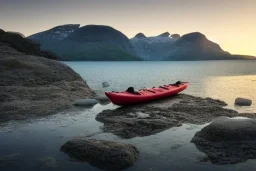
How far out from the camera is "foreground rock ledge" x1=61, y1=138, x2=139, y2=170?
30.9ft

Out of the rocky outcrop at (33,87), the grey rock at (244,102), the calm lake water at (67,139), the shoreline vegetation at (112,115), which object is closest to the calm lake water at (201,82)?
the grey rock at (244,102)

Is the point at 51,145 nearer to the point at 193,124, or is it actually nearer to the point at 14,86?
the point at 193,124

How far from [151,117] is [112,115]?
2.91 m

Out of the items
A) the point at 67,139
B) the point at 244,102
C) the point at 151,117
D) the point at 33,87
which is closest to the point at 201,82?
the point at 244,102

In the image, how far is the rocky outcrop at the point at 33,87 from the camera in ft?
58.1

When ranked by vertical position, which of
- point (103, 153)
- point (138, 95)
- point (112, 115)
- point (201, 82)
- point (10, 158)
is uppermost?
point (138, 95)

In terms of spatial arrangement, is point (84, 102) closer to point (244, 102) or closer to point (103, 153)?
point (103, 153)

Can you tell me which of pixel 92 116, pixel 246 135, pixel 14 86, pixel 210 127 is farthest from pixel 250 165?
pixel 14 86

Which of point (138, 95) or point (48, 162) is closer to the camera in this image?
point (48, 162)

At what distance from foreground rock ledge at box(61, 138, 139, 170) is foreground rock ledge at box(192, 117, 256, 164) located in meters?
3.26

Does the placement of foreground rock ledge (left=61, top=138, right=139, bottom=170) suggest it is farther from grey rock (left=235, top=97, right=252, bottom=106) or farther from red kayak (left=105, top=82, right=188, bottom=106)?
grey rock (left=235, top=97, right=252, bottom=106)

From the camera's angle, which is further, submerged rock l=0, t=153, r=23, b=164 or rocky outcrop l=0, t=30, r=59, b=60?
rocky outcrop l=0, t=30, r=59, b=60

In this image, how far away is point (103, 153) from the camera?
9898mm

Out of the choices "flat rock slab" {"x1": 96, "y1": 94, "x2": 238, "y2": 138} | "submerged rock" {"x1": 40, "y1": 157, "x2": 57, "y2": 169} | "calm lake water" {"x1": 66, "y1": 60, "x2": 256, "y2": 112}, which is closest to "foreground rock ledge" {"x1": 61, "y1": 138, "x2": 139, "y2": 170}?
"submerged rock" {"x1": 40, "y1": 157, "x2": 57, "y2": 169}
